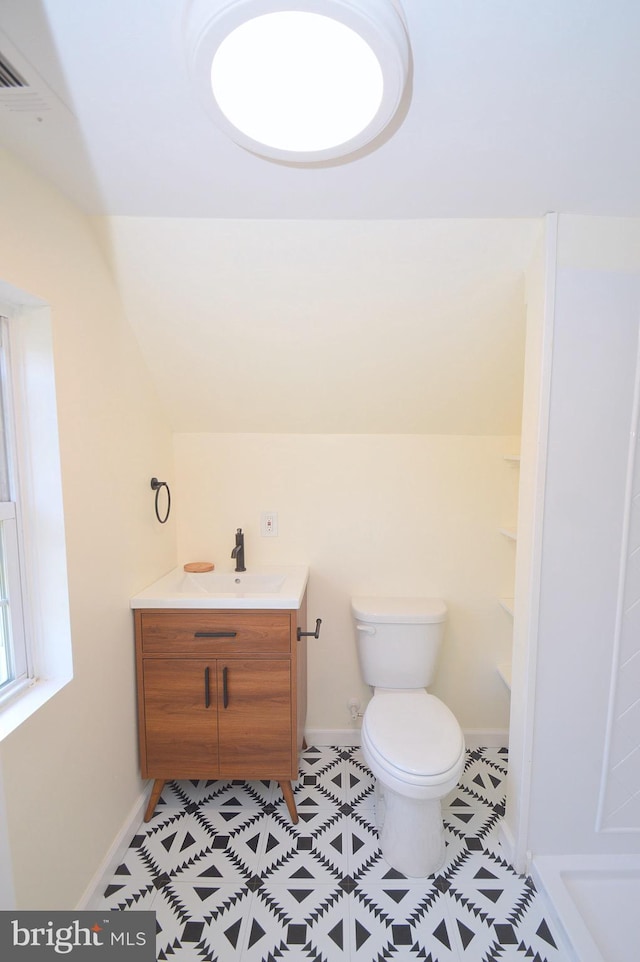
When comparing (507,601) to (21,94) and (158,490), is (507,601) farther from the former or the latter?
(21,94)

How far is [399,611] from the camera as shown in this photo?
183cm

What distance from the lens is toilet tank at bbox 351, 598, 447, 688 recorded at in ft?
5.94

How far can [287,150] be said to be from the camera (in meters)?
0.92

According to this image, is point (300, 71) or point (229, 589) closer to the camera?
point (300, 71)

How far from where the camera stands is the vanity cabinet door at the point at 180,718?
5.13 feet

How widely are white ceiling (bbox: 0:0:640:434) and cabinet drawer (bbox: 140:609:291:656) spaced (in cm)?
86

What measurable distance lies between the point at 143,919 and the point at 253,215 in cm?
215

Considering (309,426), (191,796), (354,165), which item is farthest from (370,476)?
(191,796)

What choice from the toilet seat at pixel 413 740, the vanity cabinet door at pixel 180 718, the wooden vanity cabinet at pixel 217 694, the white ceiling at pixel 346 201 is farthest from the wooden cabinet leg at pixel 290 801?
the white ceiling at pixel 346 201

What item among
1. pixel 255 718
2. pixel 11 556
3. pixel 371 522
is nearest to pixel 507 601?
pixel 371 522

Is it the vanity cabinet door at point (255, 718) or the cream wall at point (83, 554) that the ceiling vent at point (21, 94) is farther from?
the vanity cabinet door at point (255, 718)

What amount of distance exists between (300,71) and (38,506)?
48.0 inches

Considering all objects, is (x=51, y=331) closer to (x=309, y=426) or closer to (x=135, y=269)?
(x=135, y=269)

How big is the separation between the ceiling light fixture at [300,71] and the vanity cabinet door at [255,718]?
158cm
